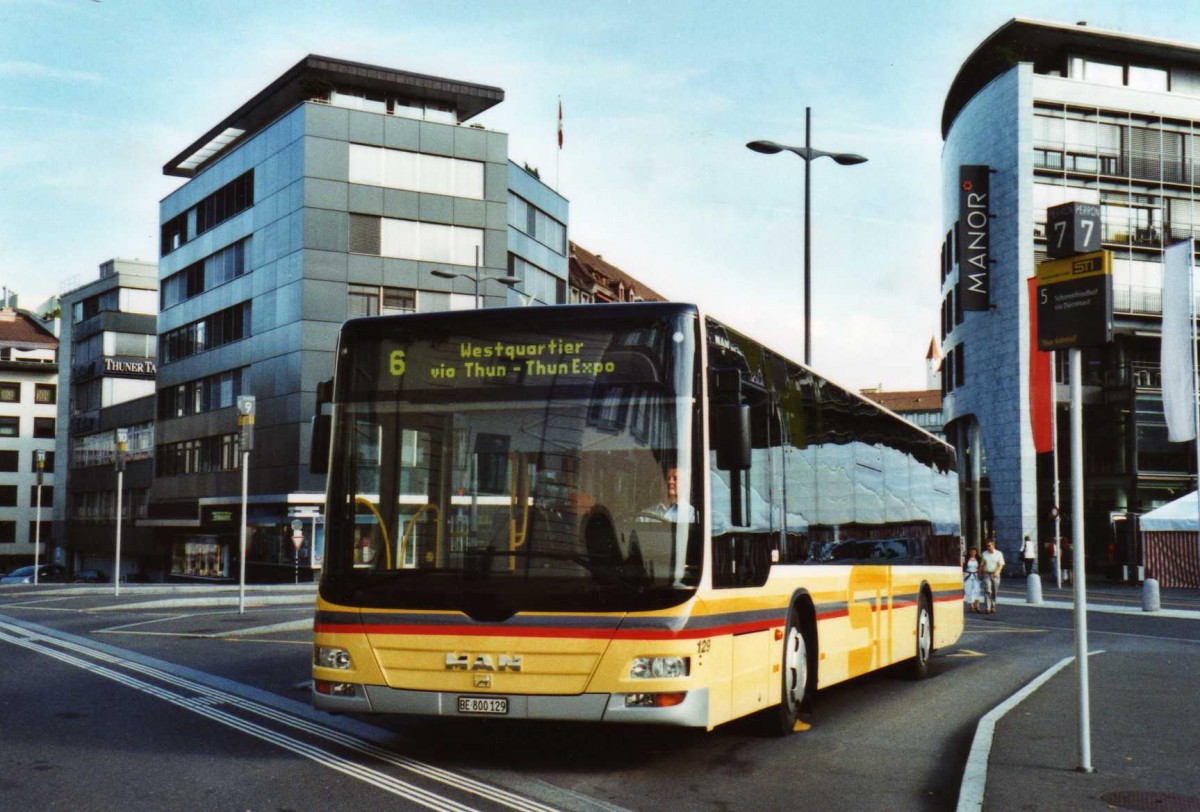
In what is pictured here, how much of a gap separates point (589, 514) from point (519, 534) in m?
0.44

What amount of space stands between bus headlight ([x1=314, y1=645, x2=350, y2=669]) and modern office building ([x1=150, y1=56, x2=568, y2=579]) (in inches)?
1824

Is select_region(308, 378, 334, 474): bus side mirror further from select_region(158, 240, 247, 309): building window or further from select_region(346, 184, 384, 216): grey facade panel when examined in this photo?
select_region(158, 240, 247, 309): building window

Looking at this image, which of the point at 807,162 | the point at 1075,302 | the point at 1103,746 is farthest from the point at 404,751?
the point at 807,162

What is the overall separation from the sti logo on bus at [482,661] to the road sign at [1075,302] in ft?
11.6

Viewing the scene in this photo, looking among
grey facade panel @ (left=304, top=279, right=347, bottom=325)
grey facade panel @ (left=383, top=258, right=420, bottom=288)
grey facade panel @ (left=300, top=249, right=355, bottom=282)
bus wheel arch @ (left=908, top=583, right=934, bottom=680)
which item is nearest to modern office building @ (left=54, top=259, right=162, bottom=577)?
grey facade panel @ (left=304, top=279, right=347, bottom=325)

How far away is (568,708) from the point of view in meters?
8.09

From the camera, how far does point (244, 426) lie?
25.8m

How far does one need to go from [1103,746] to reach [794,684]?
7.01ft

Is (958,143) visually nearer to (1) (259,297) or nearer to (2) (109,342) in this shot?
(1) (259,297)

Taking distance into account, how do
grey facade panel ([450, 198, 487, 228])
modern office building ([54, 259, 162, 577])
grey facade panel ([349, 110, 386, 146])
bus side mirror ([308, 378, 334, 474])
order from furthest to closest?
modern office building ([54, 259, 162, 577]), grey facade panel ([450, 198, 487, 228]), grey facade panel ([349, 110, 386, 146]), bus side mirror ([308, 378, 334, 474])

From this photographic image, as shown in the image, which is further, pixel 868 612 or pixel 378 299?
pixel 378 299

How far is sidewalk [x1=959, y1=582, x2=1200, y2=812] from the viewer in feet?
24.2

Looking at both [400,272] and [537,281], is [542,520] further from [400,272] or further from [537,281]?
[537,281]

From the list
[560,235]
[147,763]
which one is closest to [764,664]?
[147,763]
